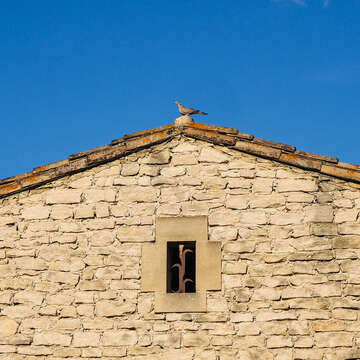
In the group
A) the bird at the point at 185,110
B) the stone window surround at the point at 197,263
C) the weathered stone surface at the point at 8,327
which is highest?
the bird at the point at 185,110

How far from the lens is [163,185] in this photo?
7.85m

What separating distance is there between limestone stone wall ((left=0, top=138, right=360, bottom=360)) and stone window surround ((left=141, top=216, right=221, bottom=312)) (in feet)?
0.26

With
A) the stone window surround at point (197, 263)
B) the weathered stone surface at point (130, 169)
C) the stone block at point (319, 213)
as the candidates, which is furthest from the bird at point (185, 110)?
the stone block at point (319, 213)

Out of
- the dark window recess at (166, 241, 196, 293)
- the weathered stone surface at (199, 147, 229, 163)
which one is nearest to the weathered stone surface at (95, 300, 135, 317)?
the dark window recess at (166, 241, 196, 293)

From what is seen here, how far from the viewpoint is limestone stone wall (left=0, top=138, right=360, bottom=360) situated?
7238 millimetres

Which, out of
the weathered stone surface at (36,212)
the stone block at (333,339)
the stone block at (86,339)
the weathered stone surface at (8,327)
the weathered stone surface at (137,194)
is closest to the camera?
the stone block at (333,339)

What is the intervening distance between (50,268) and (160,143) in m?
1.85

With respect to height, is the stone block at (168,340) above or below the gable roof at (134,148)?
below

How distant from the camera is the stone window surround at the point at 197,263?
7.39m

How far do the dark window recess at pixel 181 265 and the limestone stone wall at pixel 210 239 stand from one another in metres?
0.28

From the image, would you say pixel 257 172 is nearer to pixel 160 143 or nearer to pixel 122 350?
pixel 160 143

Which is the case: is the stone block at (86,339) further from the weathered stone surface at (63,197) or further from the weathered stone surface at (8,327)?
the weathered stone surface at (63,197)

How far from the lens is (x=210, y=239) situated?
760cm

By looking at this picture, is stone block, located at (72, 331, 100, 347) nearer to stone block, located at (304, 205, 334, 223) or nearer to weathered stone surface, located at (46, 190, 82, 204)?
weathered stone surface, located at (46, 190, 82, 204)
